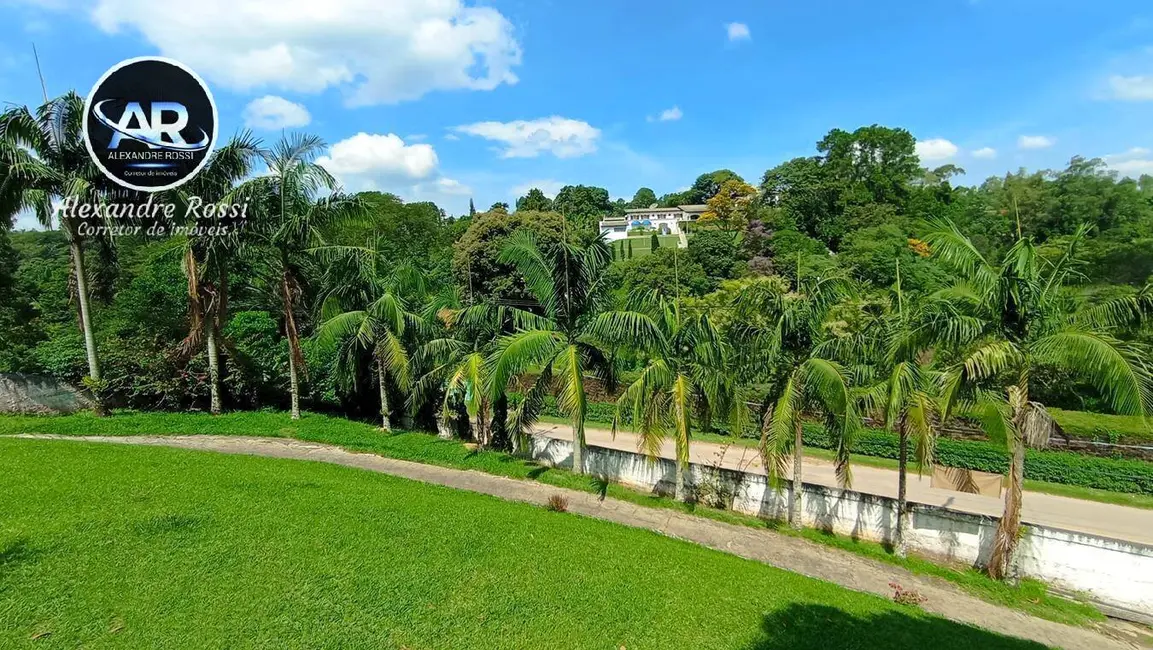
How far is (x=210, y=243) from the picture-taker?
14.4 metres

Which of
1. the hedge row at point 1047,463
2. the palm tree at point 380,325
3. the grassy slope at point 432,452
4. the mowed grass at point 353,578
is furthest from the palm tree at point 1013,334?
the palm tree at point 380,325

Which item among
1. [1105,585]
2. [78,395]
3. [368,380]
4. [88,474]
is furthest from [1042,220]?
[78,395]

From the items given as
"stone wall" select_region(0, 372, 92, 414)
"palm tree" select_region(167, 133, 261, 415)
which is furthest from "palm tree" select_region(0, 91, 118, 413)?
"stone wall" select_region(0, 372, 92, 414)

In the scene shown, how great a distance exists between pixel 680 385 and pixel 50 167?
1567 centimetres

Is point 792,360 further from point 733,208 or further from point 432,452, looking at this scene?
point 733,208

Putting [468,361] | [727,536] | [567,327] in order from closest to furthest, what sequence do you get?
[727,536]
[567,327]
[468,361]

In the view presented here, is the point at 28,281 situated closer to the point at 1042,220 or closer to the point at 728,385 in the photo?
the point at 728,385

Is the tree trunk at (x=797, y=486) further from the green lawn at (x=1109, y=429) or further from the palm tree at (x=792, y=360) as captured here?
the green lawn at (x=1109, y=429)

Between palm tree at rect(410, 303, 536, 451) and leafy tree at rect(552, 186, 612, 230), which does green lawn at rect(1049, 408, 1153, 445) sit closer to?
palm tree at rect(410, 303, 536, 451)

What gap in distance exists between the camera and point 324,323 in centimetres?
1492

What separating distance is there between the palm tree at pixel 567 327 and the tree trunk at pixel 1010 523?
6.34m

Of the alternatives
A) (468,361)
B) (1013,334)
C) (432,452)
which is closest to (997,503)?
(1013,334)

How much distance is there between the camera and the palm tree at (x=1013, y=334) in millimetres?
8148

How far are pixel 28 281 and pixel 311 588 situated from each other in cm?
3044
